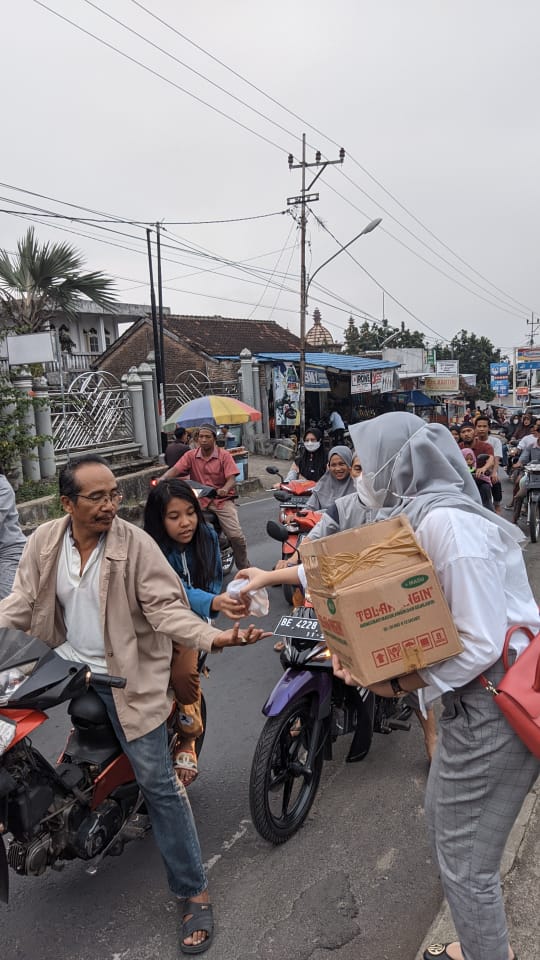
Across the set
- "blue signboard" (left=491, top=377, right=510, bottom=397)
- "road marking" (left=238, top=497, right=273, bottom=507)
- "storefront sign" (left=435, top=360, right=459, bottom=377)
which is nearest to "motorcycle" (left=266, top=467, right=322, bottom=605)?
"road marking" (left=238, top=497, right=273, bottom=507)

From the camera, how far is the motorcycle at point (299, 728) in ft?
8.84

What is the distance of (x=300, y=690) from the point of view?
9.20ft

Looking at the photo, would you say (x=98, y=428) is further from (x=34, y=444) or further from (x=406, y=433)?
(x=406, y=433)

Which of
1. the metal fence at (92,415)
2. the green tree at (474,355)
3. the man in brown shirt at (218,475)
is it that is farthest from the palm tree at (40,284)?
the green tree at (474,355)

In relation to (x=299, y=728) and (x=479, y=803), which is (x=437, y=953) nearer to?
(x=479, y=803)

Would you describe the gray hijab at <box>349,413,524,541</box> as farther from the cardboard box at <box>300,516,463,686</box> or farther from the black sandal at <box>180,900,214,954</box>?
the black sandal at <box>180,900,214,954</box>

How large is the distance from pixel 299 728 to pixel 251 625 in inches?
37.3

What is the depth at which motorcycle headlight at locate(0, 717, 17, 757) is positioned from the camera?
70.6 inches

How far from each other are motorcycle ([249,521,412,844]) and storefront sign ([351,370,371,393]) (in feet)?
67.5

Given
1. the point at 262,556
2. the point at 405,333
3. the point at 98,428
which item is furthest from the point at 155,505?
the point at 405,333

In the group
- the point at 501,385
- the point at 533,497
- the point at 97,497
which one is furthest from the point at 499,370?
the point at 97,497

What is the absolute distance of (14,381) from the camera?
10.1 meters

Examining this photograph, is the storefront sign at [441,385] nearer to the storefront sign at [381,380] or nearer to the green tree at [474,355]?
the storefront sign at [381,380]

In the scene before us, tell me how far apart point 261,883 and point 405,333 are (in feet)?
176
